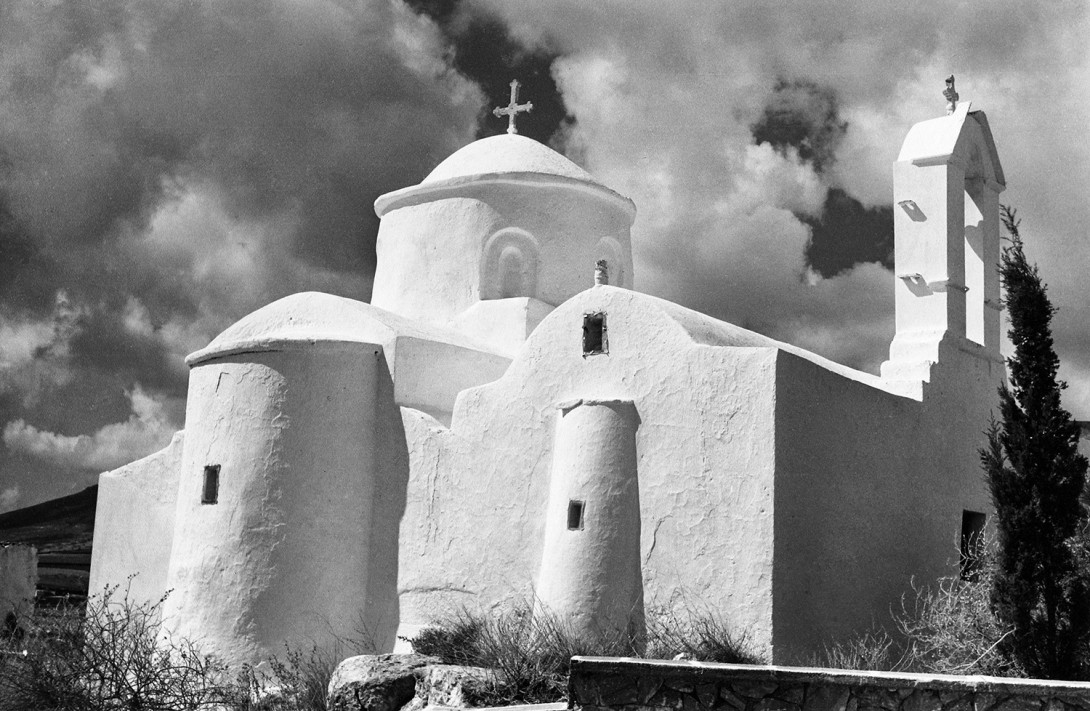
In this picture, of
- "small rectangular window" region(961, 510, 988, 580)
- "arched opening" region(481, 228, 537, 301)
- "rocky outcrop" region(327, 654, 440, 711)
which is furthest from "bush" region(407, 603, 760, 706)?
"arched opening" region(481, 228, 537, 301)

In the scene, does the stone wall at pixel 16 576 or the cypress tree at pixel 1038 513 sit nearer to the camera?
the cypress tree at pixel 1038 513

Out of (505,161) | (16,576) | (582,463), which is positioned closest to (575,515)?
(582,463)

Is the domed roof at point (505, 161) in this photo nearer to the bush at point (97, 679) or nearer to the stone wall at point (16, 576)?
the stone wall at point (16, 576)

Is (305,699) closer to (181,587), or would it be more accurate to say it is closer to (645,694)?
(181,587)

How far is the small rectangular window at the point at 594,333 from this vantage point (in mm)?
14375

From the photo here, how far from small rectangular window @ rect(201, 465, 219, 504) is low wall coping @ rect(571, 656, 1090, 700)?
786 centimetres

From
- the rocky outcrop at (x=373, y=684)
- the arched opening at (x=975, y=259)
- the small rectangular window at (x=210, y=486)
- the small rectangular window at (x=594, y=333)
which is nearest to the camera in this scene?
the rocky outcrop at (x=373, y=684)

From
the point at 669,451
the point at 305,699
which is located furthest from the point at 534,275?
the point at 305,699

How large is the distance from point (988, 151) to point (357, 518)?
9.61 meters

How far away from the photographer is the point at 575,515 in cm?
1375

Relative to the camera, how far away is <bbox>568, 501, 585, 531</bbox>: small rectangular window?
539 inches

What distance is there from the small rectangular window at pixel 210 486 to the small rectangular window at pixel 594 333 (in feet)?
15.9

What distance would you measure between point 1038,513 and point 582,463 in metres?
4.60

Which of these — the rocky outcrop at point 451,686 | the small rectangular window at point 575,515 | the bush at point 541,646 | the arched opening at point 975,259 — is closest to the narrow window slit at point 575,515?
the small rectangular window at point 575,515
